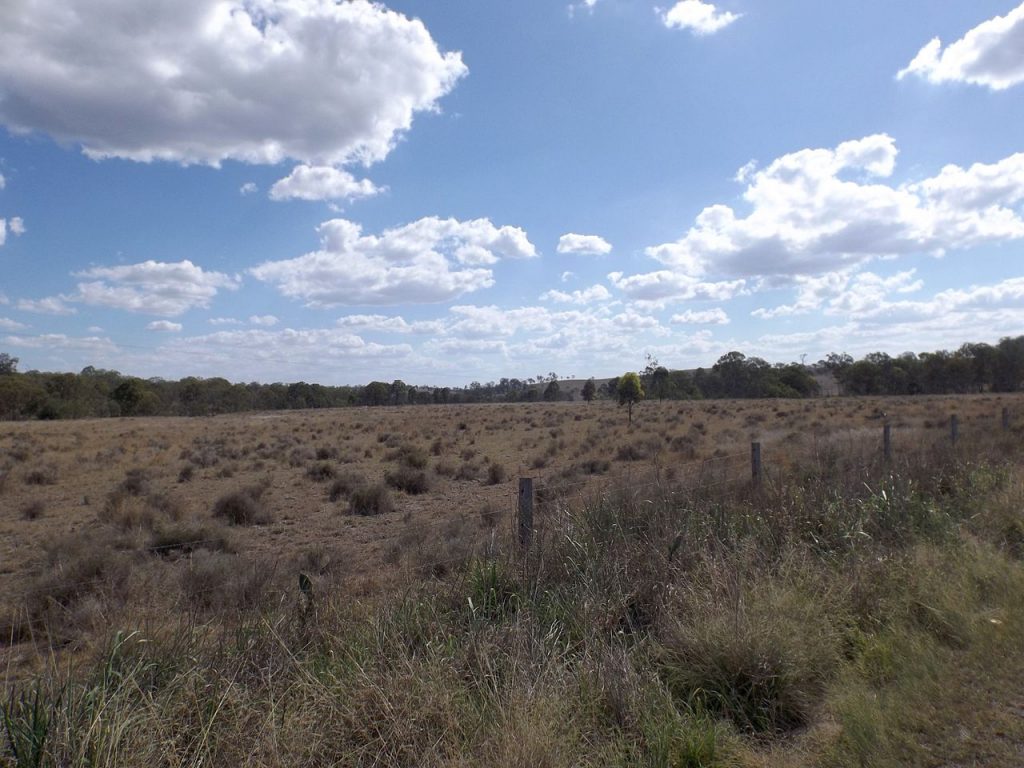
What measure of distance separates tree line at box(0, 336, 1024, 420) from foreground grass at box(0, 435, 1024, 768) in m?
58.9

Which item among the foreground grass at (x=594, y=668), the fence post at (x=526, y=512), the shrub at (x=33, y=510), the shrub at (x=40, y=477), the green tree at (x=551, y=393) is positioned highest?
the green tree at (x=551, y=393)

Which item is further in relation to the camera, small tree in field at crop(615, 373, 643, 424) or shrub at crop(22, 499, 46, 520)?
small tree in field at crop(615, 373, 643, 424)

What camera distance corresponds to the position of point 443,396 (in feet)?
448

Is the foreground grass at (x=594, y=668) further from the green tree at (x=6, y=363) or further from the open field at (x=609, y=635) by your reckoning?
the green tree at (x=6, y=363)

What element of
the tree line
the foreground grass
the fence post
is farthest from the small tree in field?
the fence post

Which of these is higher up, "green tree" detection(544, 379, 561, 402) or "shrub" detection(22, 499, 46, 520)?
"green tree" detection(544, 379, 561, 402)

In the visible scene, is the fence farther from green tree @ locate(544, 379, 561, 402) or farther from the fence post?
green tree @ locate(544, 379, 561, 402)

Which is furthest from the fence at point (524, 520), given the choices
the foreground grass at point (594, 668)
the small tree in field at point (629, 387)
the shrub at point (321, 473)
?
the small tree in field at point (629, 387)

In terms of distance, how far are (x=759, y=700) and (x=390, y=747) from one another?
7.97 feet

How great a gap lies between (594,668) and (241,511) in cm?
1303

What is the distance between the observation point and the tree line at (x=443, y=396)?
7594 cm

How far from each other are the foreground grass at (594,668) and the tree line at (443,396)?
5893 centimetres

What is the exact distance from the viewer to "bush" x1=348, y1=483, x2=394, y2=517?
54.6 feet

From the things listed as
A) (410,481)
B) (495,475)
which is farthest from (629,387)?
(410,481)
